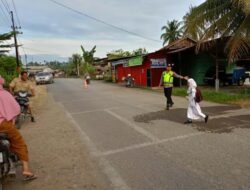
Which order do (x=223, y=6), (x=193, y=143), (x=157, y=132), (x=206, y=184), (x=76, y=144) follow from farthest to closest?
(x=223, y=6) → (x=157, y=132) → (x=76, y=144) → (x=193, y=143) → (x=206, y=184)

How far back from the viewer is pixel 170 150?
6.61 m

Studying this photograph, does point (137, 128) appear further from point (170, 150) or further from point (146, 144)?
point (170, 150)

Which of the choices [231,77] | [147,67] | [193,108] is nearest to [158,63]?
[147,67]

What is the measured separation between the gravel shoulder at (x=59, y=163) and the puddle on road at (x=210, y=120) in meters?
2.85

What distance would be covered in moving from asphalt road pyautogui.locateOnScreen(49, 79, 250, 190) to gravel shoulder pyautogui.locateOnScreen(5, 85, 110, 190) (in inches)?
8.7

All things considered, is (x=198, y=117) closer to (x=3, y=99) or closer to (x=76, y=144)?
(x=76, y=144)

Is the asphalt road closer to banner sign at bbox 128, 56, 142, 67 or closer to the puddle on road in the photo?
the puddle on road

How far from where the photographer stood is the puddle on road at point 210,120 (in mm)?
8734

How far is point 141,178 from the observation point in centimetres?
504

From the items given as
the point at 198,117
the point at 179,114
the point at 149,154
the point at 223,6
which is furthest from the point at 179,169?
the point at 223,6

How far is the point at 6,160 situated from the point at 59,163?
4.20 ft

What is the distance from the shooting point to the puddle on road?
8.73 metres

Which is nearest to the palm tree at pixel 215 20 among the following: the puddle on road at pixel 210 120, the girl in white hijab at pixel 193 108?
the puddle on road at pixel 210 120

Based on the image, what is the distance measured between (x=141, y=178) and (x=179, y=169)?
0.75 m
